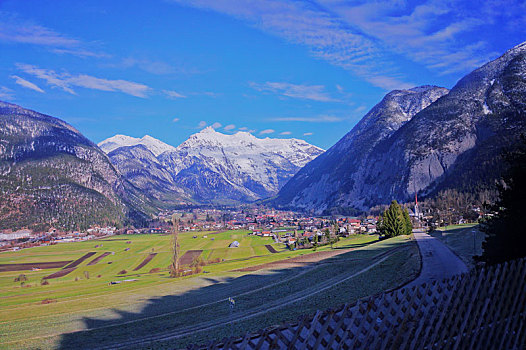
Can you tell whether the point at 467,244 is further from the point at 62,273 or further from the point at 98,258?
the point at 98,258

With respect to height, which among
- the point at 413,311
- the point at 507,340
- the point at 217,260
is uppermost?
the point at 413,311

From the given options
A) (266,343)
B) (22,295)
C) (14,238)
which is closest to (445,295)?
(266,343)

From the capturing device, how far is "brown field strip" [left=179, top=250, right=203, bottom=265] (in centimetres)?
8556

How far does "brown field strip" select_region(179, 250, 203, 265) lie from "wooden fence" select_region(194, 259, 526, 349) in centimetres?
8120

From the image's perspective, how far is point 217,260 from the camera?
8675 centimetres

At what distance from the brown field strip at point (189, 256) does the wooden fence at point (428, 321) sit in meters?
81.2

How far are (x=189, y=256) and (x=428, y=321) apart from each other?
9693 cm

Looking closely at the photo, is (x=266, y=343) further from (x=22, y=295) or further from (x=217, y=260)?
(x=217, y=260)

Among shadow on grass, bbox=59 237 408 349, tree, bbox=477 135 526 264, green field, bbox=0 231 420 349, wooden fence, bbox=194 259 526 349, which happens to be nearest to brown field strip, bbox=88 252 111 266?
green field, bbox=0 231 420 349

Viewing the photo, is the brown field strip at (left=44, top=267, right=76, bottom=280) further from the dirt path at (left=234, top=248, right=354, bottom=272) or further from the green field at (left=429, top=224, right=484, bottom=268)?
the green field at (left=429, top=224, right=484, bottom=268)

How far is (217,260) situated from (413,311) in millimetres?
84302

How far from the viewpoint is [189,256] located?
97438 mm

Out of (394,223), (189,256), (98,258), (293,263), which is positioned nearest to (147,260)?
(189,256)

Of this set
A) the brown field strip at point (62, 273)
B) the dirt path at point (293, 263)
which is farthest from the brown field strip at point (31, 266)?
the dirt path at point (293, 263)
